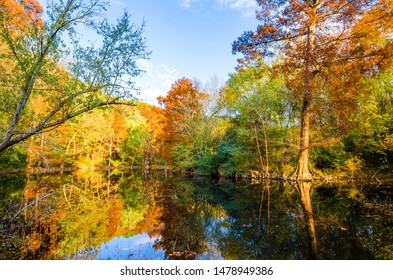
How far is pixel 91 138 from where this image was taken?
3412cm

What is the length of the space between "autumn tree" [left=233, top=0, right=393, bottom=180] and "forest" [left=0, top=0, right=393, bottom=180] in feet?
0.17

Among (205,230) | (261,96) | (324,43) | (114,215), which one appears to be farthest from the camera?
(261,96)

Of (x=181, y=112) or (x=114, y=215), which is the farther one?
(x=181, y=112)

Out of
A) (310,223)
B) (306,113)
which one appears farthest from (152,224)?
(306,113)

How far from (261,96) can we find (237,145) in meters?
4.33

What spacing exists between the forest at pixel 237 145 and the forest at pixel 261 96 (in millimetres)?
59

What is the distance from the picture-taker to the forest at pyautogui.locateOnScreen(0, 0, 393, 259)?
5.45 m

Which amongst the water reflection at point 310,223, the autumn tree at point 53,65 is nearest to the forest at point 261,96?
the autumn tree at point 53,65

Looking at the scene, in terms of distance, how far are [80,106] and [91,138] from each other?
98.2 feet

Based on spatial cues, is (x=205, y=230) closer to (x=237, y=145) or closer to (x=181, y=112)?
(x=237, y=145)

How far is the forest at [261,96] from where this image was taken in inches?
238

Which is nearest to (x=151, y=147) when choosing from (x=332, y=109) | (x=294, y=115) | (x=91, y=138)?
(x=91, y=138)

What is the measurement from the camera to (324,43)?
13.2 meters

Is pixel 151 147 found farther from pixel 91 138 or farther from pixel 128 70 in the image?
pixel 128 70
